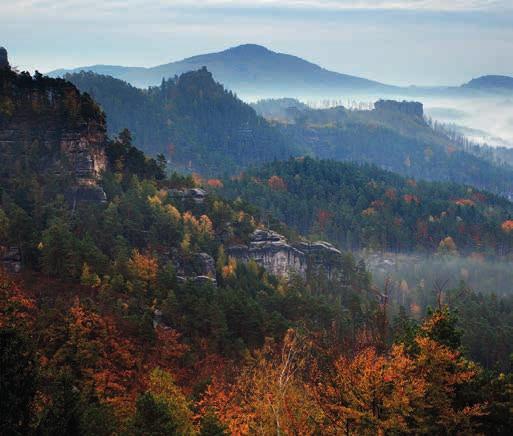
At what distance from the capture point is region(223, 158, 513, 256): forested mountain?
171625 millimetres

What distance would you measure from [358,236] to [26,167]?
103m

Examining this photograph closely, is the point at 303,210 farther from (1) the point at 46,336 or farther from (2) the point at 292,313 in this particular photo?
(1) the point at 46,336

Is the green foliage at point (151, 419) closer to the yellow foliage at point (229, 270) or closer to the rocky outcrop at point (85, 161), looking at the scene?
the rocky outcrop at point (85, 161)

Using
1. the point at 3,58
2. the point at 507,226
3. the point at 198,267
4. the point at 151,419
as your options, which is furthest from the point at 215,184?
the point at 151,419

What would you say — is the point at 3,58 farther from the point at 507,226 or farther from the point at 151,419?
the point at 507,226

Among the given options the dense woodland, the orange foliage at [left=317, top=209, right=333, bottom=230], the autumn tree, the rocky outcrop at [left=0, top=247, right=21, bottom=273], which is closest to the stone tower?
the dense woodland

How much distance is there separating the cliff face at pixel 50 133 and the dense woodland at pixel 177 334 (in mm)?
368

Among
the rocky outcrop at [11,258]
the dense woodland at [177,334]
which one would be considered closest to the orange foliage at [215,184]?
the dense woodland at [177,334]

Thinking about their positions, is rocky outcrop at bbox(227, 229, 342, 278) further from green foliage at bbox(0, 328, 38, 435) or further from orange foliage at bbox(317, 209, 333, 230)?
green foliage at bbox(0, 328, 38, 435)

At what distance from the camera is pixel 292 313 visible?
78.3m

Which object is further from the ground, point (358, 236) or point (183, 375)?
point (183, 375)

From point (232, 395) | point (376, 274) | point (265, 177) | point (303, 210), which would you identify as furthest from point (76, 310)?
point (265, 177)

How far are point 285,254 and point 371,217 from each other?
67.7 metres

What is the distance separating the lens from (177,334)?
57.4m
